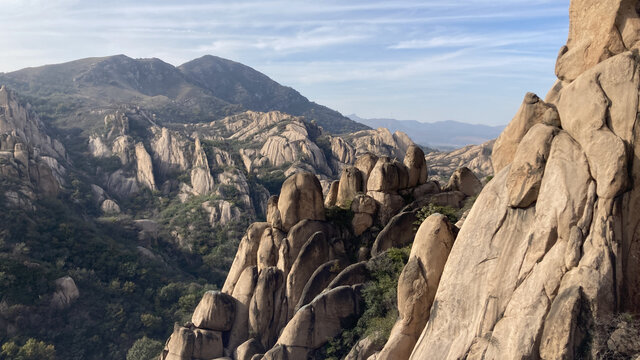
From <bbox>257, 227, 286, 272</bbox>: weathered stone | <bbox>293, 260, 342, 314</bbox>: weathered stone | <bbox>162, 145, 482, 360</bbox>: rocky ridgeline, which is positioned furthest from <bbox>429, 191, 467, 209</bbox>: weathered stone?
<bbox>257, 227, 286, 272</bbox>: weathered stone

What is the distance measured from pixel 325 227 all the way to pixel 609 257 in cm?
1725

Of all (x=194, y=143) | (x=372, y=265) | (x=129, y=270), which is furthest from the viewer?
(x=194, y=143)

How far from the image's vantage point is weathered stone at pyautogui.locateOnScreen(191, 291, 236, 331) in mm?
28750

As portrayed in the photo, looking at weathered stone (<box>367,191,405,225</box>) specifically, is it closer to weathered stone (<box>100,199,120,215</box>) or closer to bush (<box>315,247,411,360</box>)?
bush (<box>315,247,411,360</box>)

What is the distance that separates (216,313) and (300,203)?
7.94 meters

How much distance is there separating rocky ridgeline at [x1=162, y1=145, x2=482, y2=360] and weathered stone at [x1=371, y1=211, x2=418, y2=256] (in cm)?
6

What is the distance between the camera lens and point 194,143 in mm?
127250

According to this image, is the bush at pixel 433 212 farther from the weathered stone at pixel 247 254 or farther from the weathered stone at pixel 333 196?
the weathered stone at pixel 247 254

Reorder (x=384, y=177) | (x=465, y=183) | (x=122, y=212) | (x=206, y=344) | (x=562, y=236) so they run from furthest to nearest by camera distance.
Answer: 1. (x=122, y=212)
2. (x=465, y=183)
3. (x=384, y=177)
4. (x=206, y=344)
5. (x=562, y=236)

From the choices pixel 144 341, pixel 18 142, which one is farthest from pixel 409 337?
pixel 18 142

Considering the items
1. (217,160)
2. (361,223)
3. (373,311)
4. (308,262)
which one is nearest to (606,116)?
(373,311)

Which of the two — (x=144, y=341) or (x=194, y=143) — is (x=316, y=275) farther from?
(x=194, y=143)

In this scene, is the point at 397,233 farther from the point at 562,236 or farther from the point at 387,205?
the point at 562,236

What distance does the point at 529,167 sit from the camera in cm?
1781
